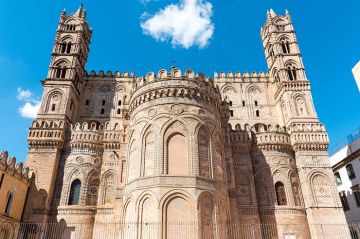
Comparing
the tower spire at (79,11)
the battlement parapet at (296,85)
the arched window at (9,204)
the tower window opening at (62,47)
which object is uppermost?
the tower spire at (79,11)

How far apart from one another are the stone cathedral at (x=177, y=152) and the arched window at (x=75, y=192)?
0.08 meters

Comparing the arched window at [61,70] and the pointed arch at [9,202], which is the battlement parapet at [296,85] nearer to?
the arched window at [61,70]

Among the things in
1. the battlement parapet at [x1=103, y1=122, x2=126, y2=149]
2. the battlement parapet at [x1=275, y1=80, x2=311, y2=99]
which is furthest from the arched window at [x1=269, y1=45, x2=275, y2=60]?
the battlement parapet at [x1=103, y1=122, x2=126, y2=149]

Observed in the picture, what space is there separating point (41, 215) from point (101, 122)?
11.2m

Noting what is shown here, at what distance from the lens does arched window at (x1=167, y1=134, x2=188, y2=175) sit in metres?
17.5

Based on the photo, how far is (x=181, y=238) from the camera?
15.5 m

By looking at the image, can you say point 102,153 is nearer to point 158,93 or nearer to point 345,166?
point 158,93

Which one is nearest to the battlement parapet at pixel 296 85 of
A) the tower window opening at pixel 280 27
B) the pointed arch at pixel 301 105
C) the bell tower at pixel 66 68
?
the pointed arch at pixel 301 105

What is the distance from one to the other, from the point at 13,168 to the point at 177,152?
12.1 m

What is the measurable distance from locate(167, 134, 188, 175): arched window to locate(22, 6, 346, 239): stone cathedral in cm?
6

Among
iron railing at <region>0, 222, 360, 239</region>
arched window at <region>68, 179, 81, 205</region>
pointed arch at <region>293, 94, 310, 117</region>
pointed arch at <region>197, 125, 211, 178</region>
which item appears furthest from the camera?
pointed arch at <region>293, 94, 310, 117</region>

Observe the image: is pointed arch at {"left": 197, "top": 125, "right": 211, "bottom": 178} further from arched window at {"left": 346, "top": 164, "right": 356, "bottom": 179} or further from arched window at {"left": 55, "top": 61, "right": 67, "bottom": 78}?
arched window at {"left": 346, "top": 164, "right": 356, "bottom": 179}

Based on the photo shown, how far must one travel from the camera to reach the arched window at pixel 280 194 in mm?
23005

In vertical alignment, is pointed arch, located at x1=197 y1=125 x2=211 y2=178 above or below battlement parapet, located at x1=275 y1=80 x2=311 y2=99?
below
